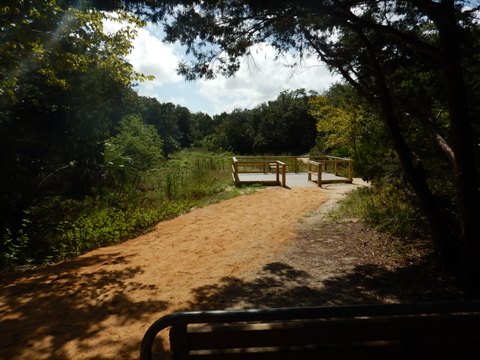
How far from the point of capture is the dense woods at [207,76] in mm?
4367

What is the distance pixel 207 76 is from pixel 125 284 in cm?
369

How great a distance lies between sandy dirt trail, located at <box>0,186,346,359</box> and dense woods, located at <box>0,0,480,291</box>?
1405mm

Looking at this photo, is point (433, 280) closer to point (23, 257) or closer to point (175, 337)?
point (175, 337)

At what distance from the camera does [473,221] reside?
13.6 ft

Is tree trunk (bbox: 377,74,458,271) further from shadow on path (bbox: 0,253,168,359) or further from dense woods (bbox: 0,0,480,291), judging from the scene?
shadow on path (bbox: 0,253,168,359)

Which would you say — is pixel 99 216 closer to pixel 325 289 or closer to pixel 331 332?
pixel 325 289

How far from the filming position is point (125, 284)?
4.99 metres

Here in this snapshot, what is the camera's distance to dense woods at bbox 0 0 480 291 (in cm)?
437

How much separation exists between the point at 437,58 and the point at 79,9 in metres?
5.70

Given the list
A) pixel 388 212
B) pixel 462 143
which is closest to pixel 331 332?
pixel 462 143

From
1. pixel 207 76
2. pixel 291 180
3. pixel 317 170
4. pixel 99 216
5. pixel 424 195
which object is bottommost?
pixel 99 216

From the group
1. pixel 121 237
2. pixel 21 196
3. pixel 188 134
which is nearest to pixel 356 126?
pixel 121 237

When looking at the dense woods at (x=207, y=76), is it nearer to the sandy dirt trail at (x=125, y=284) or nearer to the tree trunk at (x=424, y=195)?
the tree trunk at (x=424, y=195)

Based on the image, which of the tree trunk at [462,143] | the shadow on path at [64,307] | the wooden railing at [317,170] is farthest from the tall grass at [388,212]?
the shadow on path at [64,307]
